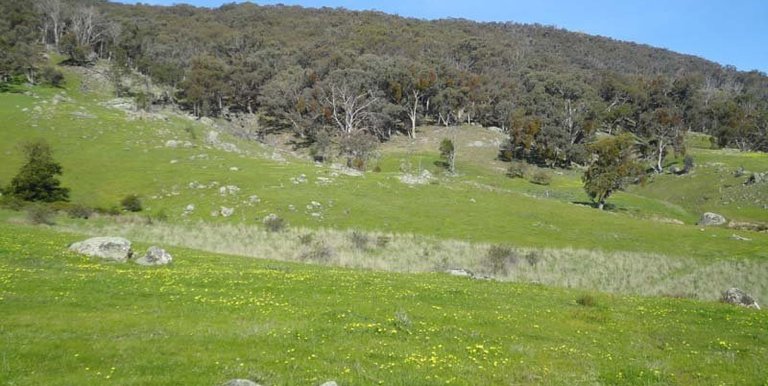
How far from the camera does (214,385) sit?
36.1 feet

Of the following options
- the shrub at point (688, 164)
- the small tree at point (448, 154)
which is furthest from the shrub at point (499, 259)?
the shrub at point (688, 164)

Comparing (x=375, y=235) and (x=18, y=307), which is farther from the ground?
(x=18, y=307)

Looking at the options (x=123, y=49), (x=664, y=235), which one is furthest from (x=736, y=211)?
(x=123, y=49)

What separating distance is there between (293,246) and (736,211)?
3142 inches

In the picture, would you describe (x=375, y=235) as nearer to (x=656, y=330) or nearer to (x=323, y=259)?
(x=323, y=259)

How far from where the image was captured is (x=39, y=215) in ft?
141

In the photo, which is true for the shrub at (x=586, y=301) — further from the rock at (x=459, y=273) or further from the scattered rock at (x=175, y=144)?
the scattered rock at (x=175, y=144)

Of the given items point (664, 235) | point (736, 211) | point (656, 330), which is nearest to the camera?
point (656, 330)

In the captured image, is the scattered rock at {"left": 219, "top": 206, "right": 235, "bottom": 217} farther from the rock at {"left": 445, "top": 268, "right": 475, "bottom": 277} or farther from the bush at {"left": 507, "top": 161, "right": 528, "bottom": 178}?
the bush at {"left": 507, "top": 161, "right": 528, "bottom": 178}

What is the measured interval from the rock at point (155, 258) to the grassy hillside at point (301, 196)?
1058 inches

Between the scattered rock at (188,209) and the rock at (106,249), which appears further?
the scattered rock at (188,209)

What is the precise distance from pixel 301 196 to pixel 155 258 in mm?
35063

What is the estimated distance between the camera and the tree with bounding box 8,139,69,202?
52188mm

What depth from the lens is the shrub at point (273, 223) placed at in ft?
168
